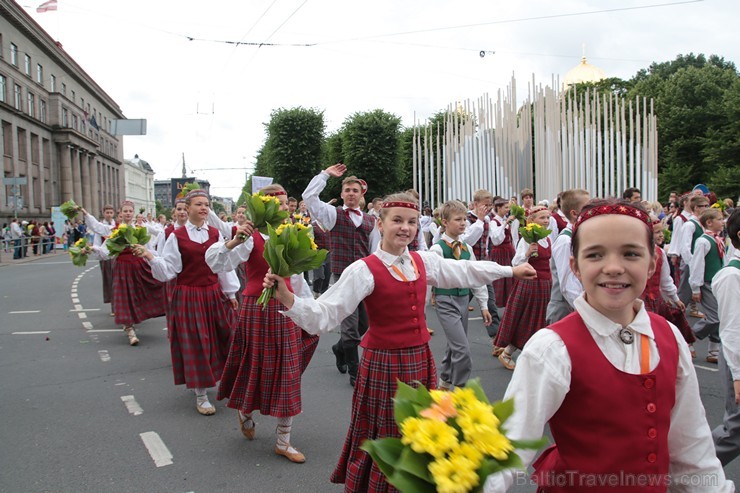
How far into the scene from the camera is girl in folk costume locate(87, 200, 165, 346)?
29.8 feet

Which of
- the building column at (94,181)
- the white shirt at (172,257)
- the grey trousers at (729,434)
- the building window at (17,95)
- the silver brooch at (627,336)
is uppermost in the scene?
the building window at (17,95)

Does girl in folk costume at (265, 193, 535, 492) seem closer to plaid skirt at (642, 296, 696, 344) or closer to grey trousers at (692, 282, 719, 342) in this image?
plaid skirt at (642, 296, 696, 344)

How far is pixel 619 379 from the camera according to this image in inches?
73.2

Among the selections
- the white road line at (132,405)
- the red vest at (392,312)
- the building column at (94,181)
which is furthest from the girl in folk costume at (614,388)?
the building column at (94,181)

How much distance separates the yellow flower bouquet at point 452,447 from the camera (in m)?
1.49

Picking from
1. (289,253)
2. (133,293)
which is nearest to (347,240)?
(289,253)

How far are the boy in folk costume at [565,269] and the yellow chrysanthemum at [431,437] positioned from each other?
13.3ft

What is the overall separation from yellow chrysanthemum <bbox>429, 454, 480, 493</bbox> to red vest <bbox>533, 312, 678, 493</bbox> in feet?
1.88

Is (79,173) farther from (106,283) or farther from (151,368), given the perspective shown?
(151,368)

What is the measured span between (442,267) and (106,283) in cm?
934

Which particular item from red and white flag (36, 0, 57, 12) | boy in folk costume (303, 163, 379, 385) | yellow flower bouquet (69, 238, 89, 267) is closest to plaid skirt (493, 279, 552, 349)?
boy in folk costume (303, 163, 379, 385)

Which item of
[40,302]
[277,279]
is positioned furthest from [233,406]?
[40,302]

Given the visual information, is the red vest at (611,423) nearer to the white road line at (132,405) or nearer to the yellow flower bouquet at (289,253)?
the yellow flower bouquet at (289,253)

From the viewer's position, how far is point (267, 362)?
15.1 feet
